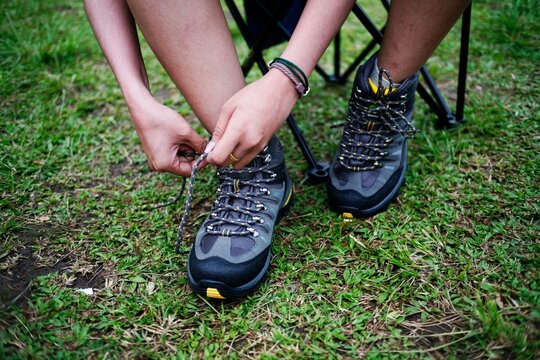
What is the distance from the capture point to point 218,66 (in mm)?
1160

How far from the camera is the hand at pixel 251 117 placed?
102cm

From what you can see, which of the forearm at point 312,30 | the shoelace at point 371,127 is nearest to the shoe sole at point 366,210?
the shoelace at point 371,127

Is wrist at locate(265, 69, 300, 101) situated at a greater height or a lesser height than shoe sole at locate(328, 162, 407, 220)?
greater

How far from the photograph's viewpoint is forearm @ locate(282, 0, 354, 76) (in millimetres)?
1114

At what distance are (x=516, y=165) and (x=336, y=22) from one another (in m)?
0.87

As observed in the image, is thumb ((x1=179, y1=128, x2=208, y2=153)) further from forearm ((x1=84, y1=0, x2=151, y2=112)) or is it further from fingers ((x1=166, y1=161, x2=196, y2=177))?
forearm ((x1=84, y1=0, x2=151, y2=112))

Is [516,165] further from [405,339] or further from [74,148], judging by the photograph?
[74,148]

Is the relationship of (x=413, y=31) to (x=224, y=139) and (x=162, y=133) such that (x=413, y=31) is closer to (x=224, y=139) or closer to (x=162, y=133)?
(x=224, y=139)

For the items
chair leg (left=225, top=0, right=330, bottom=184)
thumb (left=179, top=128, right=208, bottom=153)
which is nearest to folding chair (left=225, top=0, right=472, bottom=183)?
chair leg (left=225, top=0, right=330, bottom=184)

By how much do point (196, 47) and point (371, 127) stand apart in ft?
1.98

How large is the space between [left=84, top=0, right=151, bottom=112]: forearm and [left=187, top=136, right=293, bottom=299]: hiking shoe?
357 mm

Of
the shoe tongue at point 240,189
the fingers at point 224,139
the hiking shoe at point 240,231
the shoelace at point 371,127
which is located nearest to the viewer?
the fingers at point 224,139

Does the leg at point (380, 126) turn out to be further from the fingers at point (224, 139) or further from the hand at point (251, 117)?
the fingers at point (224, 139)

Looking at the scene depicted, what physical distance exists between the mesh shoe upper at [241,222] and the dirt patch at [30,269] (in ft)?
1.14
